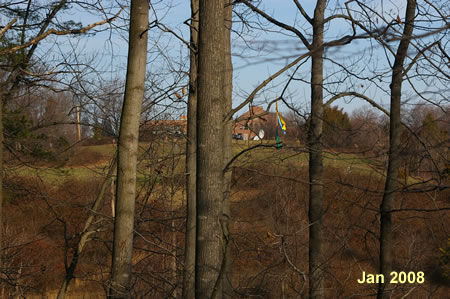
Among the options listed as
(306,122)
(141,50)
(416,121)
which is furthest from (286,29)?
(141,50)

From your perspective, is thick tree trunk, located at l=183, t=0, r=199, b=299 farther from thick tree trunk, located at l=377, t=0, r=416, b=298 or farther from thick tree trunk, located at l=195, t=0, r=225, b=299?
thick tree trunk, located at l=377, t=0, r=416, b=298

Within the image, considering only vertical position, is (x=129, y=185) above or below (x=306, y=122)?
below

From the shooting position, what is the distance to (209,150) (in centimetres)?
387

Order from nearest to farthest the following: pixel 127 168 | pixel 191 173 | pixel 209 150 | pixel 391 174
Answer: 1. pixel 209 150
2. pixel 127 168
3. pixel 391 174
4. pixel 191 173

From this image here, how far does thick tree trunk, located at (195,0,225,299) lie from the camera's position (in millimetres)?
3834

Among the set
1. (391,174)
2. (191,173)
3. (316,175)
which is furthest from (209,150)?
(316,175)

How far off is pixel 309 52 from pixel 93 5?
14.2 ft

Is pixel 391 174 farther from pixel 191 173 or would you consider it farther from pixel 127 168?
pixel 127 168

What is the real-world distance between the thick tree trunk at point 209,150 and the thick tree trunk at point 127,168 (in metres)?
1.02

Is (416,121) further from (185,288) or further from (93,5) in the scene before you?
(93,5)

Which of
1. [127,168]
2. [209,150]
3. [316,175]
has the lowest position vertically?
[316,175]

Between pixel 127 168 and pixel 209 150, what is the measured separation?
119 centimetres

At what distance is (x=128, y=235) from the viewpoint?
4723 millimetres

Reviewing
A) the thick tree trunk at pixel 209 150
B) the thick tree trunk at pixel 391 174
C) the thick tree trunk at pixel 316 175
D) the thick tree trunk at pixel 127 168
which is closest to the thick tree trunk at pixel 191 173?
the thick tree trunk at pixel 127 168
